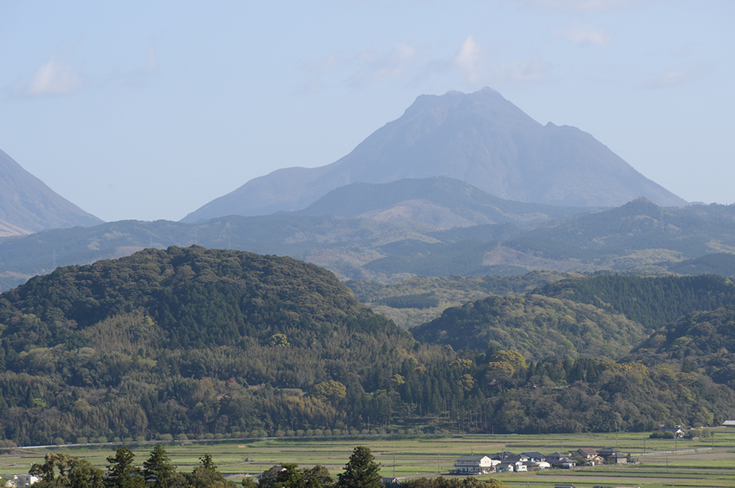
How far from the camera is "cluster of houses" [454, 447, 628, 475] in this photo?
105 meters

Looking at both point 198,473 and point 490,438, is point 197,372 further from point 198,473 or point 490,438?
point 198,473

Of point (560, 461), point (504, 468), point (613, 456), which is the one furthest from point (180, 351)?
point (613, 456)

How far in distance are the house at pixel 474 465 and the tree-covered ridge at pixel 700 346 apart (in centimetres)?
6083

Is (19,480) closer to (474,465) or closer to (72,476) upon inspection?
(72,476)

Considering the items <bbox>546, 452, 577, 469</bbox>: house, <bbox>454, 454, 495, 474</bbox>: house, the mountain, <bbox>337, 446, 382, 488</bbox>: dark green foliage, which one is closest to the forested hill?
the mountain

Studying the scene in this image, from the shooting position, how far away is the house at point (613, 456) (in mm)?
110875

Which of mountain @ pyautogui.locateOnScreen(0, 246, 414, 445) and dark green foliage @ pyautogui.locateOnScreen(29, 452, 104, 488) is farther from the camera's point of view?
mountain @ pyautogui.locateOnScreen(0, 246, 414, 445)

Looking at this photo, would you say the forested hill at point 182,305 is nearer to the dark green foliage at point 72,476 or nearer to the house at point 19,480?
the house at point 19,480

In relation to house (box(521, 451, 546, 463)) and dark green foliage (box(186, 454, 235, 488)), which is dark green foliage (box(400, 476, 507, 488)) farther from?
house (box(521, 451, 546, 463))

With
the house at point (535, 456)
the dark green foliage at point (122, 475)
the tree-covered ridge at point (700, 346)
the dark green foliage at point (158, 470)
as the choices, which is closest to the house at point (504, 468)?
the house at point (535, 456)

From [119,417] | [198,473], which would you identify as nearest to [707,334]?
[119,417]

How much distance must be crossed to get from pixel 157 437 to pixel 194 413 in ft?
25.3

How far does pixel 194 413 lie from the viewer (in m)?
145

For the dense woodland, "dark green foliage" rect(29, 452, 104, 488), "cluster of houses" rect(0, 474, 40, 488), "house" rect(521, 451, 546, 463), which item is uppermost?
the dense woodland
